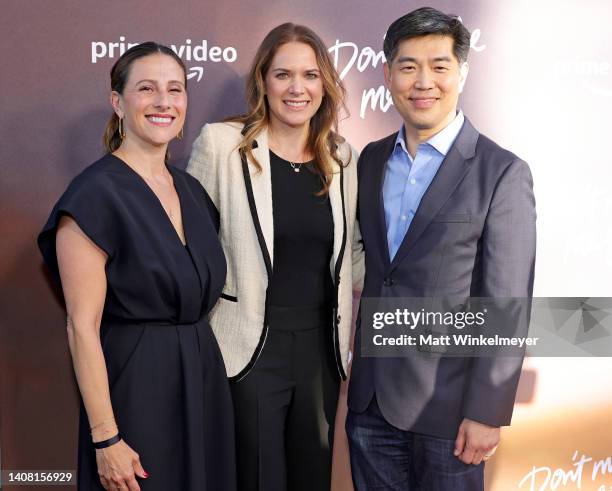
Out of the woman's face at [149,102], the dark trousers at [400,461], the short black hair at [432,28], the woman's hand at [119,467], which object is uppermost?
the short black hair at [432,28]

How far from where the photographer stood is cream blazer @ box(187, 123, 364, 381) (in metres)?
2.27

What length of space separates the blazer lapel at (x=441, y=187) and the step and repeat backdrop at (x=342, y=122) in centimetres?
80

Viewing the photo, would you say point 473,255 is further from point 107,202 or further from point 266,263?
point 107,202

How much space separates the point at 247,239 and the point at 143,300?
1.42 ft

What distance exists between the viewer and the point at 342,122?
2895mm

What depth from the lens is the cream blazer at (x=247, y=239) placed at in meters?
2.27

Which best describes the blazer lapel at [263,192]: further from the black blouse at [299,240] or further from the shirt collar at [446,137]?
the shirt collar at [446,137]

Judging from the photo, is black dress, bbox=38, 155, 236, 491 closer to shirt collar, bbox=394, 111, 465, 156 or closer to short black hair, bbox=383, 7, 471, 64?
shirt collar, bbox=394, 111, 465, 156

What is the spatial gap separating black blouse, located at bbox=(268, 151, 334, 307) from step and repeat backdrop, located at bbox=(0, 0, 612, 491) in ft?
2.02

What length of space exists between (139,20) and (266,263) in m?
1.21

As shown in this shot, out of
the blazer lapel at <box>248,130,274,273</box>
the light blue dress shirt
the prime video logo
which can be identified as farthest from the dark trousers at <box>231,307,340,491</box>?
the prime video logo

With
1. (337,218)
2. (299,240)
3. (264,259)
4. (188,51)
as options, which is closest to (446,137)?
(337,218)

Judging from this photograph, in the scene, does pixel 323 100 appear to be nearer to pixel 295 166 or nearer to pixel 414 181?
pixel 295 166

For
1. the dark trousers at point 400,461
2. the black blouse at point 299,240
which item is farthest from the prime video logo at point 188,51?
the dark trousers at point 400,461
